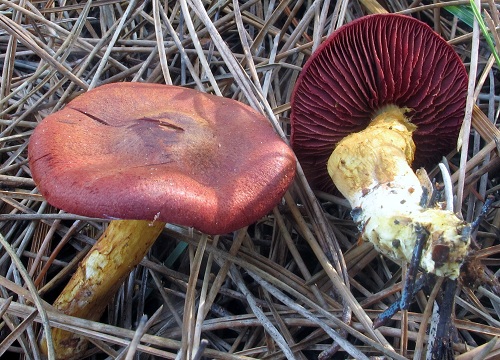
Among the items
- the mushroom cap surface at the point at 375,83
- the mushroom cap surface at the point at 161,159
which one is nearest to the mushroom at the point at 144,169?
the mushroom cap surface at the point at 161,159

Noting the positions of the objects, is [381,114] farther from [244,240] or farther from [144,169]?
[144,169]

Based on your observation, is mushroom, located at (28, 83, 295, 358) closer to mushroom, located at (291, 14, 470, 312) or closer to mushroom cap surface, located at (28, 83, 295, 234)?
mushroom cap surface, located at (28, 83, 295, 234)

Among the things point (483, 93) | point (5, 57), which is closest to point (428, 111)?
point (483, 93)

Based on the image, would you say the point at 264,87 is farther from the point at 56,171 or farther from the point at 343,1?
the point at 56,171

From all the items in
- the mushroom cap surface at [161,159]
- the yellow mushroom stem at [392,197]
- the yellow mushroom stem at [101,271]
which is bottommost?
the yellow mushroom stem at [101,271]

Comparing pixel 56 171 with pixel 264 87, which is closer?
pixel 56 171

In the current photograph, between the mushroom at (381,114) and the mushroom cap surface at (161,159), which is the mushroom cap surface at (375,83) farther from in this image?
the mushroom cap surface at (161,159)

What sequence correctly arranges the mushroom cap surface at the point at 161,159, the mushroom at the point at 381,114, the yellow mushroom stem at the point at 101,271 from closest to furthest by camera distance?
the mushroom cap surface at the point at 161,159
the mushroom at the point at 381,114
the yellow mushroom stem at the point at 101,271

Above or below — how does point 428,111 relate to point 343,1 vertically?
below
